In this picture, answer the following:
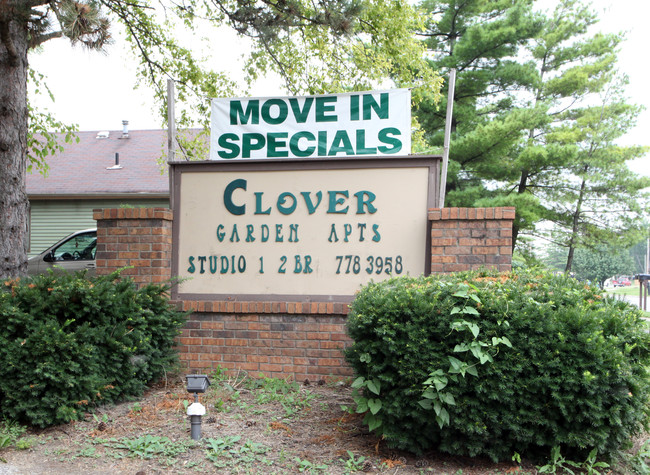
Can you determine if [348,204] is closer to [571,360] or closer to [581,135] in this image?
A: [571,360]

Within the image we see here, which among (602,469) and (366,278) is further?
(366,278)

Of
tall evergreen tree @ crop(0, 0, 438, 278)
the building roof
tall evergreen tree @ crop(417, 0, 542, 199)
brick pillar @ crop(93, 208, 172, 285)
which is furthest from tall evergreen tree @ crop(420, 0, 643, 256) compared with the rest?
brick pillar @ crop(93, 208, 172, 285)

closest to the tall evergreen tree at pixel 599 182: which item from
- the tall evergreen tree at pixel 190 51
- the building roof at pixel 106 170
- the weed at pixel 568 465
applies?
the tall evergreen tree at pixel 190 51

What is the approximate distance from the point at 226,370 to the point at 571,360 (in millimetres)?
3310

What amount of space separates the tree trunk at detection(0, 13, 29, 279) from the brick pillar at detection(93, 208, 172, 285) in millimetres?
1106

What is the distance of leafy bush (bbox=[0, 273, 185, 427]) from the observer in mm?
4125

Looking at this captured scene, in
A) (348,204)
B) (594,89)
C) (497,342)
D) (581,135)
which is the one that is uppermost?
(594,89)

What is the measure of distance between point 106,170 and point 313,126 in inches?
568

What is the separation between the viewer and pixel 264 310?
552cm

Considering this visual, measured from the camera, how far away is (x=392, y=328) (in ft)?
12.1

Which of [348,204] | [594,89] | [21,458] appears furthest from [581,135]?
[21,458]

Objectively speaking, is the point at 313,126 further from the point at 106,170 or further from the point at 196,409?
the point at 106,170

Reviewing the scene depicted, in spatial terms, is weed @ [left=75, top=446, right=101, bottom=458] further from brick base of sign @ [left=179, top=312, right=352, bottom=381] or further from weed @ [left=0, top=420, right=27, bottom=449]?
brick base of sign @ [left=179, top=312, right=352, bottom=381]

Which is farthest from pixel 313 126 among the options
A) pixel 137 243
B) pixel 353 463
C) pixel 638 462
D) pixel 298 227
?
pixel 638 462
